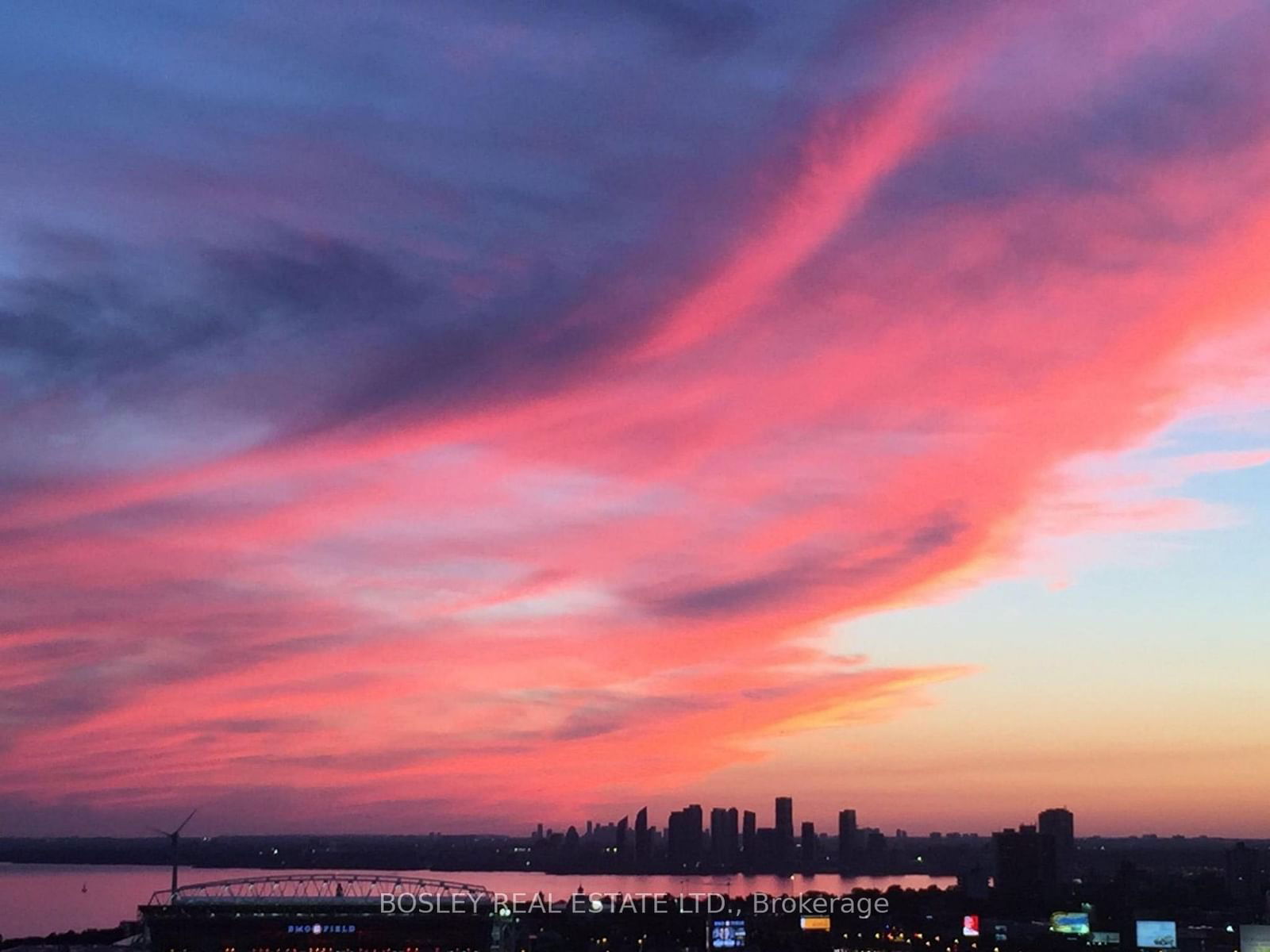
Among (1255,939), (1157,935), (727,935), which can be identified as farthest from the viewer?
(1157,935)

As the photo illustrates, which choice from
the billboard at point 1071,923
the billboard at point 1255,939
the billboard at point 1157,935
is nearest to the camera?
the billboard at point 1255,939

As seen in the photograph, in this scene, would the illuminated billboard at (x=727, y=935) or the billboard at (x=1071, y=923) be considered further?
the billboard at (x=1071, y=923)

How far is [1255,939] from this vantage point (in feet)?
297

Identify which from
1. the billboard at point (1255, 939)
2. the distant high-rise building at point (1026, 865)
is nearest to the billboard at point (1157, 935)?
the billboard at point (1255, 939)

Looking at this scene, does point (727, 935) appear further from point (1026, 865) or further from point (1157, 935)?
point (1026, 865)

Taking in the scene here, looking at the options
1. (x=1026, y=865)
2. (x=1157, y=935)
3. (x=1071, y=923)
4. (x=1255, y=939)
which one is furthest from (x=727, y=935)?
(x=1026, y=865)

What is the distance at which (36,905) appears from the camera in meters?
187

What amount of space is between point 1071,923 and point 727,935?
111 ft

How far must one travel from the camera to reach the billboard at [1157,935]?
101 metres

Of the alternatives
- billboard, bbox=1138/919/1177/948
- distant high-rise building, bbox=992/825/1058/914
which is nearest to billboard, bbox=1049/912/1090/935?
billboard, bbox=1138/919/1177/948

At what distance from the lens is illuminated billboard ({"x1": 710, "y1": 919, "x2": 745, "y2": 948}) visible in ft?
324

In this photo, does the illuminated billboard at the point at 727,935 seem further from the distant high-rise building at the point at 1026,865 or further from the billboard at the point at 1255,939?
the distant high-rise building at the point at 1026,865

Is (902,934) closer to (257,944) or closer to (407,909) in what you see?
(407,909)

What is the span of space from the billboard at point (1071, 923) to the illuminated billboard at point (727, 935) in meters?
31.2
